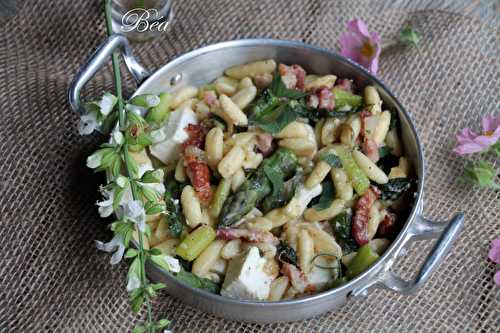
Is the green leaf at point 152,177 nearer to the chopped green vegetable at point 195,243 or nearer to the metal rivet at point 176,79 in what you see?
the chopped green vegetable at point 195,243

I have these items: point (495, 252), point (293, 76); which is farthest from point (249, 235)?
→ point (495, 252)

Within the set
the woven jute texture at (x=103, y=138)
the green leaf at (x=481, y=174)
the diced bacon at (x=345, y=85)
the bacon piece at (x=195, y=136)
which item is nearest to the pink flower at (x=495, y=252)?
the woven jute texture at (x=103, y=138)

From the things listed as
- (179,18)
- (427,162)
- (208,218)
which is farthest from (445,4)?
(208,218)

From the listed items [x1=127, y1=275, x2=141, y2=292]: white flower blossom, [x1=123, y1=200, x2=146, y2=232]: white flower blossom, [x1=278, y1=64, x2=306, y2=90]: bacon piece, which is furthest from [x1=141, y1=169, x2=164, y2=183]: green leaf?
[x1=278, y1=64, x2=306, y2=90]: bacon piece

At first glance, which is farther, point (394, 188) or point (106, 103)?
point (394, 188)

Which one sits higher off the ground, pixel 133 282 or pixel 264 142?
pixel 133 282

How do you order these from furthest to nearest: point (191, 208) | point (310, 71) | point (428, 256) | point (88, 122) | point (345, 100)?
point (310, 71), point (345, 100), point (191, 208), point (428, 256), point (88, 122)

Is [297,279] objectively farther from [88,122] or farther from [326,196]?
[88,122]

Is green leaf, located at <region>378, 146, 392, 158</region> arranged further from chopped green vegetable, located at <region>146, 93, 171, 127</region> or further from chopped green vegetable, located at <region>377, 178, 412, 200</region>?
chopped green vegetable, located at <region>146, 93, 171, 127</region>
